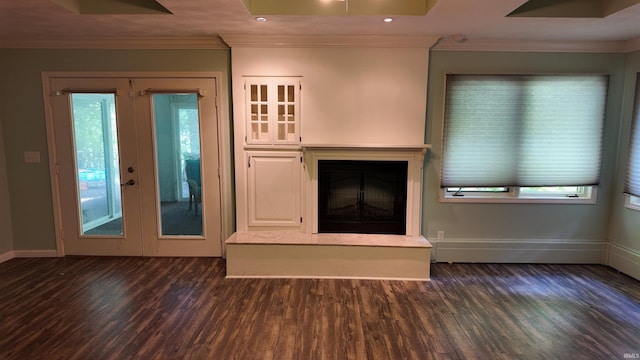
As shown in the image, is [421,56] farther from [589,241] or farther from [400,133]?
[589,241]

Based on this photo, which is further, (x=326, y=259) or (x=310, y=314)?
(x=326, y=259)

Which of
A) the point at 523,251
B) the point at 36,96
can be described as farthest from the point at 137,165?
the point at 523,251

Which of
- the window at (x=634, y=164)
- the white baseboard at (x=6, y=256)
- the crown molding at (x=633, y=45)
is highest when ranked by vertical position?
the crown molding at (x=633, y=45)

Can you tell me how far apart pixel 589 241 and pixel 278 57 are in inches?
163

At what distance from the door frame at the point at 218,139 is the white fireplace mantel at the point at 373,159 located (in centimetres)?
92

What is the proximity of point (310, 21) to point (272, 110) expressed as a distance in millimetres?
1038

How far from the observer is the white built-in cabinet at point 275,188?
3.86m

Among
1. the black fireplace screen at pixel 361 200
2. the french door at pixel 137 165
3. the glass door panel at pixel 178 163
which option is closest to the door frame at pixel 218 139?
the french door at pixel 137 165

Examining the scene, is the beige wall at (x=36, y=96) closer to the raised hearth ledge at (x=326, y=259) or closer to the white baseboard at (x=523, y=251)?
the raised hearth ledge at (x=326, y=259)

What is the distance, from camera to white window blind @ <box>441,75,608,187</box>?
12.4ft

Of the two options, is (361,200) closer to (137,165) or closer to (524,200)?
(524,200)

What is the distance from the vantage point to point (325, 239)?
372cm

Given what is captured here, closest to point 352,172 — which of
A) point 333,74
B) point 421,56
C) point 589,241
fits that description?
point 333,74

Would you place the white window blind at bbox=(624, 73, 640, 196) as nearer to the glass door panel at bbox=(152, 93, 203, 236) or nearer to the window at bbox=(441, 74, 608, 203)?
the window at bbox=(441, 74, 608, 203)
